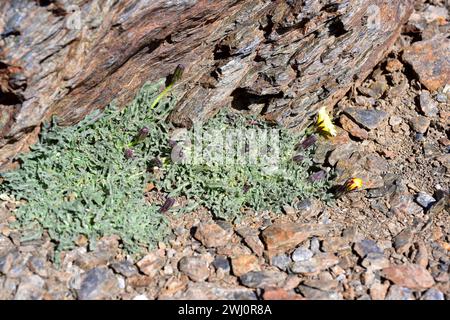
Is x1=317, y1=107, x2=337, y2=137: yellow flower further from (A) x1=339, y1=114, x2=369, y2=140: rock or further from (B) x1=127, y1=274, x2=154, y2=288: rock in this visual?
(B) x1=127, y1=274, x2=154, y2=288: rock

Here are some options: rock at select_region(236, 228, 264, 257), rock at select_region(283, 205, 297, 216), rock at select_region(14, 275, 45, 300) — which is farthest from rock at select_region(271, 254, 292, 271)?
rock at select_region(14, 275, 45, 300)

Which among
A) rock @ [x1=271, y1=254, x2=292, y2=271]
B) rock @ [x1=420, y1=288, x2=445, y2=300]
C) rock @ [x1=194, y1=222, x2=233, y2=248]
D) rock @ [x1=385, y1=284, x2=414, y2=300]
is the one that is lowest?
rock @ [x1=420, y1=288, x2=445, y2=300]

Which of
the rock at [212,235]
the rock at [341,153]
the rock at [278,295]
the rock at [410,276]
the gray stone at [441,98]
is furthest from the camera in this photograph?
the gray stone at [441,98]

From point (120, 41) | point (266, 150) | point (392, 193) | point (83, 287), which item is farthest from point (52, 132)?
point (392, 193)

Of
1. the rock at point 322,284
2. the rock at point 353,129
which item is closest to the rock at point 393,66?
the rock at point 353,129

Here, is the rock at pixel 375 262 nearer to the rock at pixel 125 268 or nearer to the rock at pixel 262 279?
the rock at pixel 262 279

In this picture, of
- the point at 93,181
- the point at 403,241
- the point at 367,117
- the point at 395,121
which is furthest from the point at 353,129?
the point at 93,181

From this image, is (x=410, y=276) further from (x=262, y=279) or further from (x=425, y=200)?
(x=262, y=279)
